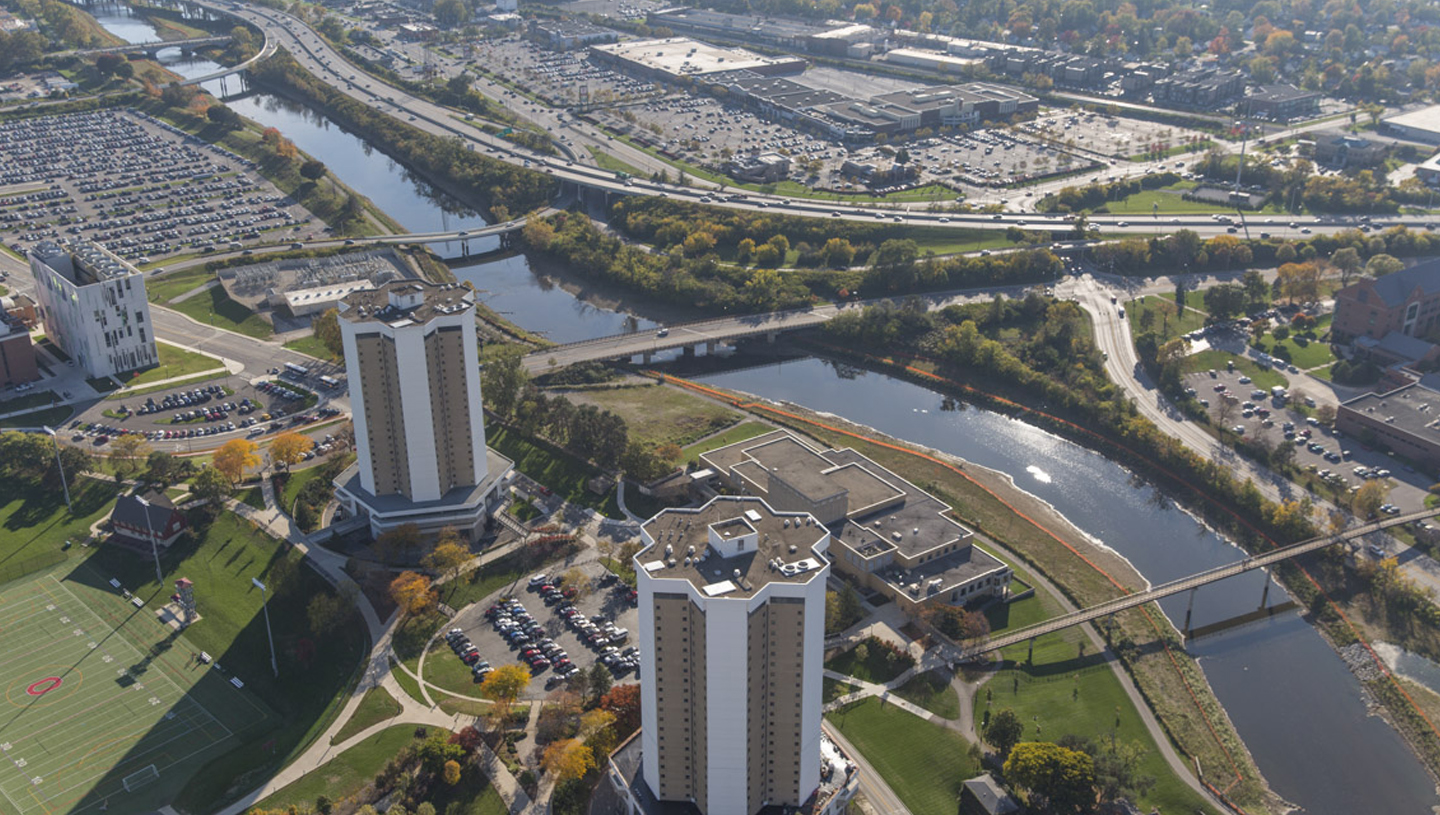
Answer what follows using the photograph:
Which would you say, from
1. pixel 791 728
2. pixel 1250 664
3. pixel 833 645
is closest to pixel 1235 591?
pixel 1250 664

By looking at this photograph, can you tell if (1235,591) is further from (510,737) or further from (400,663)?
(400,663)

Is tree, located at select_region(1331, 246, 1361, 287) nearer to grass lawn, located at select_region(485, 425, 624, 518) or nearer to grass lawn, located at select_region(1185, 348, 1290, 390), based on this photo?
grass lawn, located at select_region(1185, 348, 1290, 390)

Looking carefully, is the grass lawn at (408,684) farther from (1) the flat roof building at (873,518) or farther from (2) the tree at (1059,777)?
(2) the tree at (1059,777)

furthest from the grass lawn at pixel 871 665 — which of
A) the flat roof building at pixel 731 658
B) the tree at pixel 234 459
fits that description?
the tree at pixel 234 459

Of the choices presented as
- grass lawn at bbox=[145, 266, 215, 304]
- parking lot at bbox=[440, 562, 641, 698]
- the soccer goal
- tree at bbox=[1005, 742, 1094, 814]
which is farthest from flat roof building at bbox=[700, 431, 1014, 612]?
grass lawn at bbox=[145, 266, 215, 304]

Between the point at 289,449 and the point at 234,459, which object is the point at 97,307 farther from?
the point at 289,449

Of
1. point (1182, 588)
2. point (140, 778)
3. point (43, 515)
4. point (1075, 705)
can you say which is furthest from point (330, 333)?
point (1182, 588)
